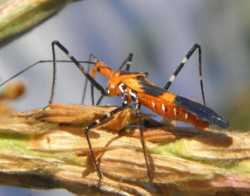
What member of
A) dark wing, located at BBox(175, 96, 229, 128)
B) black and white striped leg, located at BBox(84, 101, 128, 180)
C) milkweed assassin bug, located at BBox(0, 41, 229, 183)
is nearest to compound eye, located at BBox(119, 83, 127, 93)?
milkweed assassin bug, located at BBox(0, 41, 229, 183)

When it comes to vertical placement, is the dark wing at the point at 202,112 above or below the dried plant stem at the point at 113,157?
above

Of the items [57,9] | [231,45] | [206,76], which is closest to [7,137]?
[57,9]

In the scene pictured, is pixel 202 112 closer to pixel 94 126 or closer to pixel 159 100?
pixel 159 100

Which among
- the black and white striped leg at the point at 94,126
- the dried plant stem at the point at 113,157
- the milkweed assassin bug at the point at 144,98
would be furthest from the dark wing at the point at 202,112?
the black and white striped leg at the point at 94,126

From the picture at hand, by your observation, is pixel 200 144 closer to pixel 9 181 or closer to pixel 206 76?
pixel 9 181

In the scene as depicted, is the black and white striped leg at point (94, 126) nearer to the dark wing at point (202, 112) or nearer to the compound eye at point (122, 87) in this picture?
the dark wing at point (202, 112)

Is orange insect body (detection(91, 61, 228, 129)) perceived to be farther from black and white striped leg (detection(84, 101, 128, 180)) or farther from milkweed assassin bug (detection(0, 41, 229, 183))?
black and white striped leg (detection(84, 101, 128, 180))
